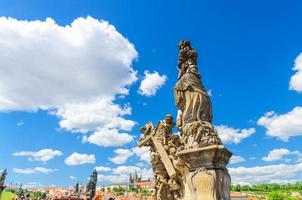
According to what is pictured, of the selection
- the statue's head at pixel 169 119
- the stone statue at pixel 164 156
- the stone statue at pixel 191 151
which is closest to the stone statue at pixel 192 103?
the stone statue at pixel 191 151

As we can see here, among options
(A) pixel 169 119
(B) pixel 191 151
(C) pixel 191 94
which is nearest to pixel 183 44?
(C) pixel 191 94

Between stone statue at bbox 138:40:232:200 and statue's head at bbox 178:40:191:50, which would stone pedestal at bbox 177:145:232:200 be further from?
statue's head at bbox 178:40:191:50

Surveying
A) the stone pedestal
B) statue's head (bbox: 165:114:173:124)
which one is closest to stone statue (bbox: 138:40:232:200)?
the stone pedestal

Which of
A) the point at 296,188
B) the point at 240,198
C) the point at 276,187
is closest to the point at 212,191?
the point at 240,198

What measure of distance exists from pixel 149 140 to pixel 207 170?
3.86 meters

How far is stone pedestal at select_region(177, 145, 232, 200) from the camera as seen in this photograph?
531 cm

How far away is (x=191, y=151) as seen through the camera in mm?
5574

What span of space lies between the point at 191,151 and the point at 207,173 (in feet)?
1.61

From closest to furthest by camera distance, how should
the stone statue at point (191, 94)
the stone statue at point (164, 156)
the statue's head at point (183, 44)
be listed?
the stone statue at point (191, 94), the statue's head at point (183, 44), the stone statue at point (164, 156)

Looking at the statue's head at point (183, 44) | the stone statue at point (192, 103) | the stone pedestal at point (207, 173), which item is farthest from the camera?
the statue's head at point (183, 44)

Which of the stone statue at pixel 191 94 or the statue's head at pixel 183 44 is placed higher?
the statue's head at pixel 183 44

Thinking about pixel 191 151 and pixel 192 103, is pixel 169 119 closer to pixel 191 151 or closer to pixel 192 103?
pixel 192 103

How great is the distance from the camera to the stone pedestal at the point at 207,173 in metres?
5.31

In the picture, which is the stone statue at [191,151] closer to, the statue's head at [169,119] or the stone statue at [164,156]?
the stone statue at [164,156]
